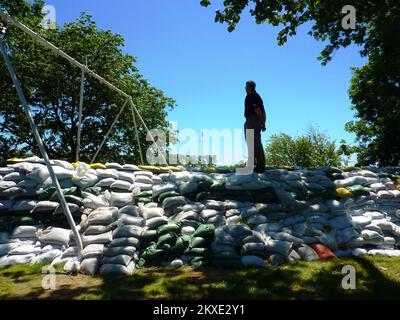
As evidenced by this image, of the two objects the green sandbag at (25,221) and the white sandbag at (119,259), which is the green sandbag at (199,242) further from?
the green sandbag at (25,221)

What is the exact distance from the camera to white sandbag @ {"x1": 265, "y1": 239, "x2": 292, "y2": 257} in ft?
17.3

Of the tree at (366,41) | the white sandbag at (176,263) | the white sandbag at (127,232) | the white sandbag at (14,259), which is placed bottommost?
the white sandbag at (14,259)

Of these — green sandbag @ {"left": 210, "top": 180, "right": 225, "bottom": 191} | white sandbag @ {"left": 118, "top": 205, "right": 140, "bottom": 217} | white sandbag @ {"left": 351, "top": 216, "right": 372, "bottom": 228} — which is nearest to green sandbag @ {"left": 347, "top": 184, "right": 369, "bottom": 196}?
white sandbag @ {"left": 351, "top": 216, "right": 372, "bottom": 228}

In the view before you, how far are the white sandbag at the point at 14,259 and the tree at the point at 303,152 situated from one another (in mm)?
27010

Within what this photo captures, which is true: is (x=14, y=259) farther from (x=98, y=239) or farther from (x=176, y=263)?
(x=176, y=263)

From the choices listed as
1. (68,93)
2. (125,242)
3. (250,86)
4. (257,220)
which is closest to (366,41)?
(250,86)

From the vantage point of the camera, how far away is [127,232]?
214 inches

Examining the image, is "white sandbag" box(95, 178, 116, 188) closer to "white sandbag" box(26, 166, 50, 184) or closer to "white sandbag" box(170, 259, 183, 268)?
"white sandbag" box(26, 166, 50, 184)

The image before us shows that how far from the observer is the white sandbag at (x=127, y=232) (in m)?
5.41

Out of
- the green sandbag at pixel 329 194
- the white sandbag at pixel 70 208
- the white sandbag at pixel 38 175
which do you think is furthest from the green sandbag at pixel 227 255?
the white sandbag at pixel 38 175

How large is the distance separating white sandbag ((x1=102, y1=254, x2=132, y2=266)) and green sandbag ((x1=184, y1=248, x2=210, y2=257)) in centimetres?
88

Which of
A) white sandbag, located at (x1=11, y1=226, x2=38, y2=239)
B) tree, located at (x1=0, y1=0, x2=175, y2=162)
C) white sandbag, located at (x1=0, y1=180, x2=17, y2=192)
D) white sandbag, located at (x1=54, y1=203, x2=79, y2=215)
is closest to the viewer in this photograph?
white sandbag, located at (x1=11, y1=226, x2=38, y2=239)

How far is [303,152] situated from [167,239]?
27.5m
